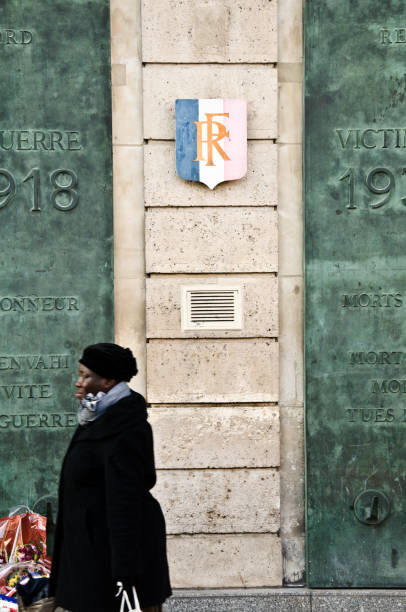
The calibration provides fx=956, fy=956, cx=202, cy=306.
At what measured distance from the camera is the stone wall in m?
6.93

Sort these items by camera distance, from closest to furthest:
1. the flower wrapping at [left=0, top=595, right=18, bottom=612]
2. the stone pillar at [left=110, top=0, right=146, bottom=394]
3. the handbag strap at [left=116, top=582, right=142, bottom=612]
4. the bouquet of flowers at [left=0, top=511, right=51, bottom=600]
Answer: the handbag strap at [left=116, top=582, right=142, bottom=612] → the flower wrapping at [left=0, top=595, right=18, bottom=612] → the bouquet of flowers at [left=0, top=511, right=51, bottom=600] → the stone pillar at [left=110, top=0, right=146, bottom=394]

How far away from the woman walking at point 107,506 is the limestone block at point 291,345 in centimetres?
263

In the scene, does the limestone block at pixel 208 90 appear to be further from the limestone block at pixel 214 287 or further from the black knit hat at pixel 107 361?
the black knit hat at pixel 107 361

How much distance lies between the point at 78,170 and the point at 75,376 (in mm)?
1511

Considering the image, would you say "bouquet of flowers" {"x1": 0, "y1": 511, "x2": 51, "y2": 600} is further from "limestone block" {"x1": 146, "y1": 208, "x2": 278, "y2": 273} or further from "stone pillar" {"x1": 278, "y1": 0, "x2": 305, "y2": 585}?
"limestone block" {"x1": 146, "y1": 208, "x2": 278, "y2": 273}

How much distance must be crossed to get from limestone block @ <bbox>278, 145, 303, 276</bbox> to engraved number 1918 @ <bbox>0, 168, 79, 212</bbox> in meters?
1.52

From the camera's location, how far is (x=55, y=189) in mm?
6992

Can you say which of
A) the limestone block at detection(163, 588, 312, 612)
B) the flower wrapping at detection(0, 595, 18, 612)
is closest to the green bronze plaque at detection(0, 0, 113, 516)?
the limestone block at detection(163, 588, 312, 612)

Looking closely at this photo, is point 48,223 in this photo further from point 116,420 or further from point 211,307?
point 116,420

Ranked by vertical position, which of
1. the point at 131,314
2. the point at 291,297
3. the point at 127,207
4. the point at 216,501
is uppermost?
the point at 127,207

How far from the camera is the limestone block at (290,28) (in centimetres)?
702

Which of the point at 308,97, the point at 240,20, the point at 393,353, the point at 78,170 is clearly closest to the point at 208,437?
the point at 393,353

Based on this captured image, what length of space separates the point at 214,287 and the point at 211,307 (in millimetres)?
148

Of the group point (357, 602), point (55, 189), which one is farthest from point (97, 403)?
point (357, 602)
